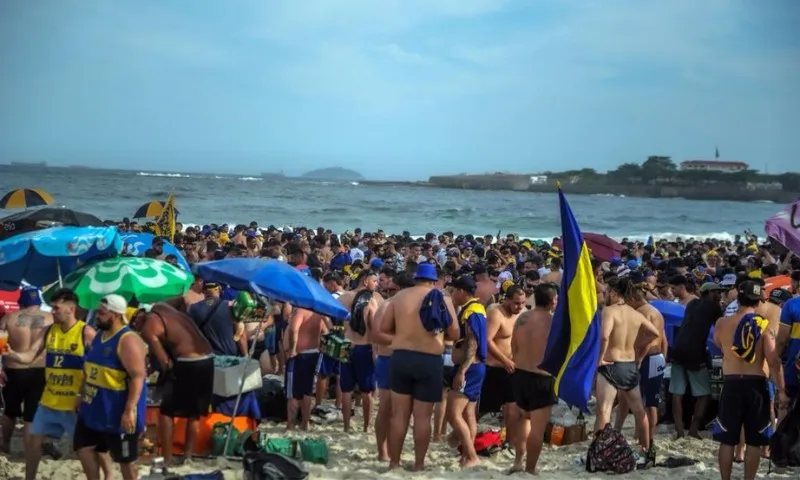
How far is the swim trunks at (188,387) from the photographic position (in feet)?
20.4

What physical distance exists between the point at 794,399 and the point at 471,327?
8.56 feet

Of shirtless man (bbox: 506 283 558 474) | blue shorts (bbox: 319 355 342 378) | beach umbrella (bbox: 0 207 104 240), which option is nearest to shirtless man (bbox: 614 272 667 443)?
shirtless man (bbox: 506 283 558 474)

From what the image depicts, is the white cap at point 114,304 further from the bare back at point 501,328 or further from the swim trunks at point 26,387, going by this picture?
the bare back at point 501,328

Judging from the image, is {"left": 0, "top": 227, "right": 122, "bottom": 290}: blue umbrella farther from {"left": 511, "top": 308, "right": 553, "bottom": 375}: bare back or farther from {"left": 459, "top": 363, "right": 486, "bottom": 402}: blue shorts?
{"left": 511, "top": 308, "right": 553, "bottom": 375}: bare back

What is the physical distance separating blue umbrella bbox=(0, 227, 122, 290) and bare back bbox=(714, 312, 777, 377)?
5016 millimetres

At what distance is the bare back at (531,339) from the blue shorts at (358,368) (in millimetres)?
1864

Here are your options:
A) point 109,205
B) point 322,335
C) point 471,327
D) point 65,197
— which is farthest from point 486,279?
point 65,197

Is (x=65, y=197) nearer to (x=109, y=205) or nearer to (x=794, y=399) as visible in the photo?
(x=109, y=205)

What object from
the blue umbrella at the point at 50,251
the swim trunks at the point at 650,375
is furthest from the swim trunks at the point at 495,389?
the blue umbrella at the point at 50,251

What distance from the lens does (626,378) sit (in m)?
7.14

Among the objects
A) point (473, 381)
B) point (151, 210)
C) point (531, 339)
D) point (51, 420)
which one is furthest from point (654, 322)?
point (151, 210)

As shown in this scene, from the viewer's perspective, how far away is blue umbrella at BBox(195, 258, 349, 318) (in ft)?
20.8

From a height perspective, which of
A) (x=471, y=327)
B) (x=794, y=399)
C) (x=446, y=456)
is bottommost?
(x=446, y=456)

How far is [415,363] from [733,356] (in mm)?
2330
